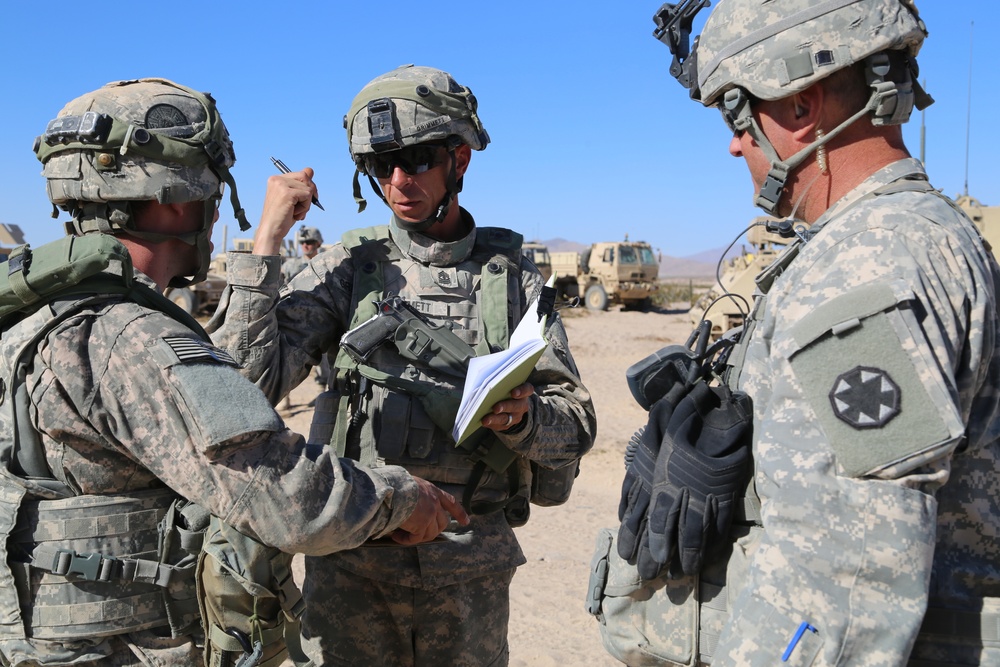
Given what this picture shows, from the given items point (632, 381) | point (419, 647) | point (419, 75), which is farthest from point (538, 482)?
point (419, 75)

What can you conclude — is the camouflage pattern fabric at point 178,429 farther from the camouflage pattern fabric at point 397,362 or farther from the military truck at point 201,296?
the military truck at point 201,296

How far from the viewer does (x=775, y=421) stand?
165 cm

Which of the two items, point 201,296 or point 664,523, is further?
point 201,296

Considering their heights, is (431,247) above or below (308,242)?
below

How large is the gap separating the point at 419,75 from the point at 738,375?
1.79 meters

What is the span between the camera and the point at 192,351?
2.02 meters

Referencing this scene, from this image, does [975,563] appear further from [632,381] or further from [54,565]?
[54,565]

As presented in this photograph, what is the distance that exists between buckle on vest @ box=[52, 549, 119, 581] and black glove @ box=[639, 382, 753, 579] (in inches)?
54.0

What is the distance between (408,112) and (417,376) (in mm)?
952

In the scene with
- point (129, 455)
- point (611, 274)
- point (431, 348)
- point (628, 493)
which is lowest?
point (129, 455)

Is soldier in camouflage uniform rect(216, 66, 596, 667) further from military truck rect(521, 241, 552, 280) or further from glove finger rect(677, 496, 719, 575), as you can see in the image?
military truck rect(521, 241, 552, 280)

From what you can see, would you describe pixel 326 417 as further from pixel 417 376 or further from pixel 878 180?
pixel 878 180

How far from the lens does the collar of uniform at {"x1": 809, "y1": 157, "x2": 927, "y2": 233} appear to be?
1859mm

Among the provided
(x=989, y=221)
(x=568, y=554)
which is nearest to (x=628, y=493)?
(x=568, y=554)
